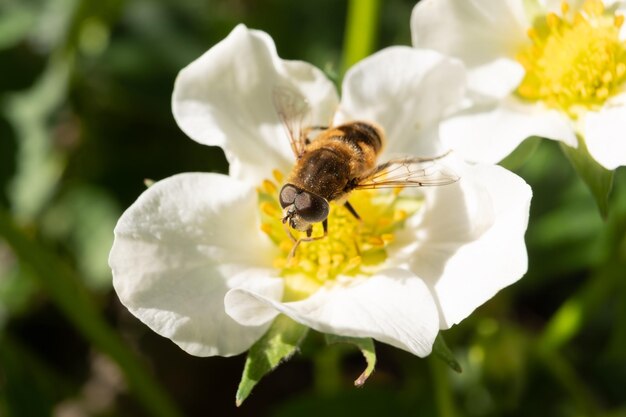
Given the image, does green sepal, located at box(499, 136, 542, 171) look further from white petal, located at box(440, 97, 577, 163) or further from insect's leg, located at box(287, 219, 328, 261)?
insect's leg, located at box(287, 219, 328, 261)

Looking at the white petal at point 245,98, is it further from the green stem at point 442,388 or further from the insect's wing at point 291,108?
the green stem at point 442,388

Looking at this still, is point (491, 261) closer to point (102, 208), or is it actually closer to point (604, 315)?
point (604, 315)

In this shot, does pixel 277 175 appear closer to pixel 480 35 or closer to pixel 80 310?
pixel 480 35

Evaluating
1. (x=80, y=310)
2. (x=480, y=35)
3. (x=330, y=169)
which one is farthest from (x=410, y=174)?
(x=80, y=310)

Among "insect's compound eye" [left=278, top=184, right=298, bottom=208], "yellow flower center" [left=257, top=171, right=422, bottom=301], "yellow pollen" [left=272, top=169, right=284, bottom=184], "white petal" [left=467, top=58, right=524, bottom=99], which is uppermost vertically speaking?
"white petal" [left=467, top=58, right=524, bottom=99]

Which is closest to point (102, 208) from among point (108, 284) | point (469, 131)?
point (108, 284)

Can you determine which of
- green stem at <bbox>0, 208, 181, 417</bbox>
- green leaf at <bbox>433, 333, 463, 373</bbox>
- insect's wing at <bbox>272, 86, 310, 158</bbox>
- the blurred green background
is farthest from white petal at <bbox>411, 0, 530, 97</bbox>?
green stem at <bbox>0, 208, 181, 417</bbox>
